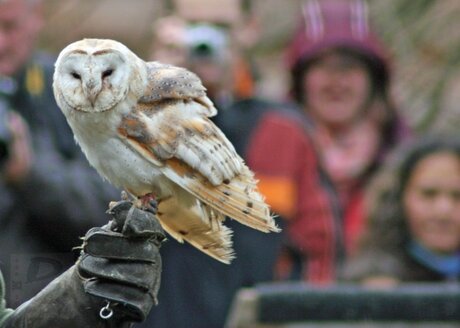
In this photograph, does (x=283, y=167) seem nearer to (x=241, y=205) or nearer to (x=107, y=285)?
(x=241, y=205)

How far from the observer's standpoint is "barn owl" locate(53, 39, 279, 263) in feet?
12.6

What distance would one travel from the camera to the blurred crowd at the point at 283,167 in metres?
5.62

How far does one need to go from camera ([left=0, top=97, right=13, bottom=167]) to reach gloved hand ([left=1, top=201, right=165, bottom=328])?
1.71 meters

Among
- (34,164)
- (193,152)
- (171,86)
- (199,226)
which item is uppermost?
(171,86)

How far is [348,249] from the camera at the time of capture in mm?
6391

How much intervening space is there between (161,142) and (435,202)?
8.44ft

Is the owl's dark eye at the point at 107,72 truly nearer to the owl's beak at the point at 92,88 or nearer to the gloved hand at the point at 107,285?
the owl's beak at the point at 92,88

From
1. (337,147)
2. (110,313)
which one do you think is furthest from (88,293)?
(337,147)

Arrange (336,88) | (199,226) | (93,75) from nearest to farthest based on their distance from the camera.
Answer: (93,75), (199,226), (336,88)

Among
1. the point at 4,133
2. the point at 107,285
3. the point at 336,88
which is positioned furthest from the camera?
the point at 336,88

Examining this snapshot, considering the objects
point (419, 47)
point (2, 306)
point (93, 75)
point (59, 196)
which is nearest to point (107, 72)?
point (93, 75)

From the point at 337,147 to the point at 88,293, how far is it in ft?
11.2

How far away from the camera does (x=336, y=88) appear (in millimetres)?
6965

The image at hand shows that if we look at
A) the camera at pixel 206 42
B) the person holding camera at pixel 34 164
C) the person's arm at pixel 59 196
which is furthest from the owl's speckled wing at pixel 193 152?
the camera at pixel 206 42
